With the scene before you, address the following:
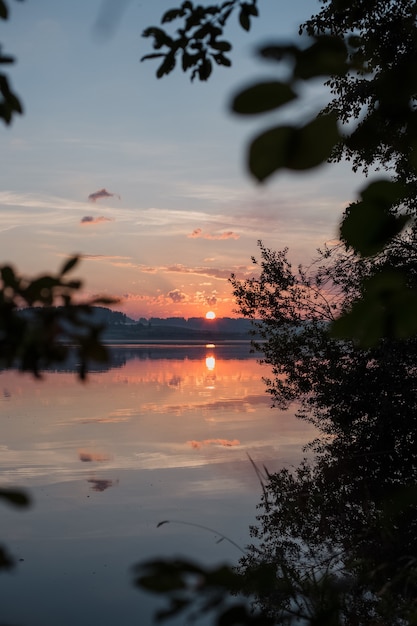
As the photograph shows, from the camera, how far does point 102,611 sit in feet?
38.5

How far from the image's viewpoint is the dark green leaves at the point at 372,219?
138 cm

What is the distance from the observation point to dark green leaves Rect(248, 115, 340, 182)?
3.76 ft

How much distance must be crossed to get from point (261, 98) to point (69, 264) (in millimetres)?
471

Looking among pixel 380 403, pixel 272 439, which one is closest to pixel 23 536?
pixel 380 403

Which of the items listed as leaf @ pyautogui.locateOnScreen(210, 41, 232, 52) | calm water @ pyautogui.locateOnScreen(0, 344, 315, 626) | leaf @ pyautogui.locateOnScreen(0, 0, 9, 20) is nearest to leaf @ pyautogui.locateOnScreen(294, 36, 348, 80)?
leaf @ pyautogui.locateOnScreen(0, 0, 9, 20)

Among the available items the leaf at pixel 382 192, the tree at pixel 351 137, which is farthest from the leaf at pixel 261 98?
the leaf at pixel 382 192

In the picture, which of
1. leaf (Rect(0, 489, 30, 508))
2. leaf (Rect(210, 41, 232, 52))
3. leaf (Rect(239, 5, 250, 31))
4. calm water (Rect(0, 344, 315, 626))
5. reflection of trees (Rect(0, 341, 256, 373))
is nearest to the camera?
leaf (Rect(0, 489, 30, 508))

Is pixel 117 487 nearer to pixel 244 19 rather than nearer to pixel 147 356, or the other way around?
pixel 244 19

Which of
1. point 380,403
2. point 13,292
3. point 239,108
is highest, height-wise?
point 239,108

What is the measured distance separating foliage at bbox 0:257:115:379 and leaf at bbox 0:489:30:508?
221mm

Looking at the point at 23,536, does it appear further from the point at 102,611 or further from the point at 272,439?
the point at 272,439

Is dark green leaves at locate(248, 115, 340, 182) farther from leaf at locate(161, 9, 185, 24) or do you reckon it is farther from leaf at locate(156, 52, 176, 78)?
leaf at locate(156, 52, 176, 78)

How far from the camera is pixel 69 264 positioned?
4.45 feet

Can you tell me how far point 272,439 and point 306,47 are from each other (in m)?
25.4
